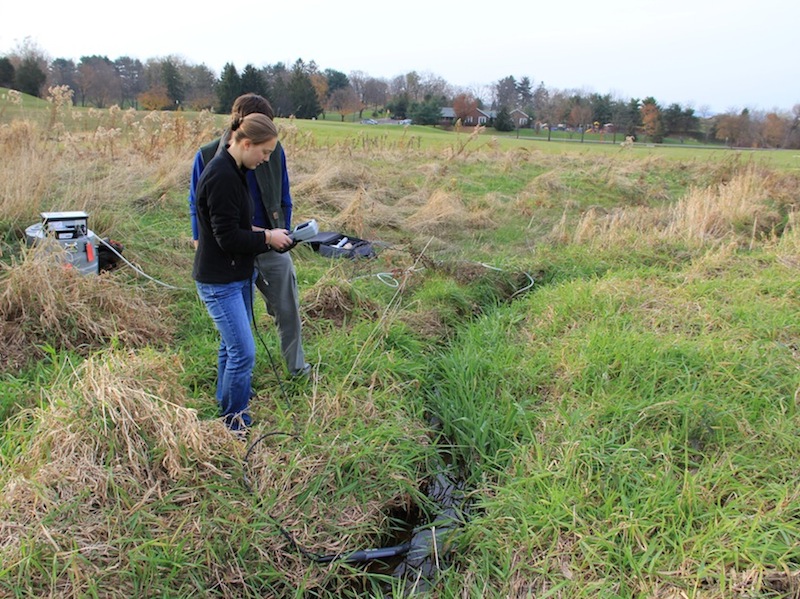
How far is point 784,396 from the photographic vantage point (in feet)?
9.67

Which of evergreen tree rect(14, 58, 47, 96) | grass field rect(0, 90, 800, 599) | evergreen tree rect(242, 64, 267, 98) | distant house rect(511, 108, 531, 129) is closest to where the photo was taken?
grass field rect(0, 90, 800, 599)

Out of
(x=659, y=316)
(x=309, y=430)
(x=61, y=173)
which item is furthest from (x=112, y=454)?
(x=61, y=173)

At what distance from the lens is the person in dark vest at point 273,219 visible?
2.59 m

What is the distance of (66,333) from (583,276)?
4.39 meters

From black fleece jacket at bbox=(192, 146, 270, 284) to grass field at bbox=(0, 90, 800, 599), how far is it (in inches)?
25.1

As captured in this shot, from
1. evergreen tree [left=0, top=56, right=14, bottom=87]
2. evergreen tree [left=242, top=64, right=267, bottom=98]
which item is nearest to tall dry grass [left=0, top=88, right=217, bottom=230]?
evergreen tree [left=0, top=56, right=14, bottom=87]

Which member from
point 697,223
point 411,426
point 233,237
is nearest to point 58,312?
point 233,237

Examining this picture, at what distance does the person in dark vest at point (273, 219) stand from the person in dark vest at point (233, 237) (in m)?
0.17

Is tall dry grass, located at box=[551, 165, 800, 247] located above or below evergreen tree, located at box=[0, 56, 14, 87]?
below

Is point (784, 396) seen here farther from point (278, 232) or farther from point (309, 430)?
point (278, 232)

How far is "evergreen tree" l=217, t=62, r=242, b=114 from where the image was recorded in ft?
104

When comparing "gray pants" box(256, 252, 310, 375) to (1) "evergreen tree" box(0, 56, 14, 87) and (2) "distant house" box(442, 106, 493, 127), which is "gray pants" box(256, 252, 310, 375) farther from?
(2) "distant house" box(442, 106, 493, 127)

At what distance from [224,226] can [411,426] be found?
151cm

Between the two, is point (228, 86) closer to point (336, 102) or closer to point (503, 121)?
point (336, 102)
